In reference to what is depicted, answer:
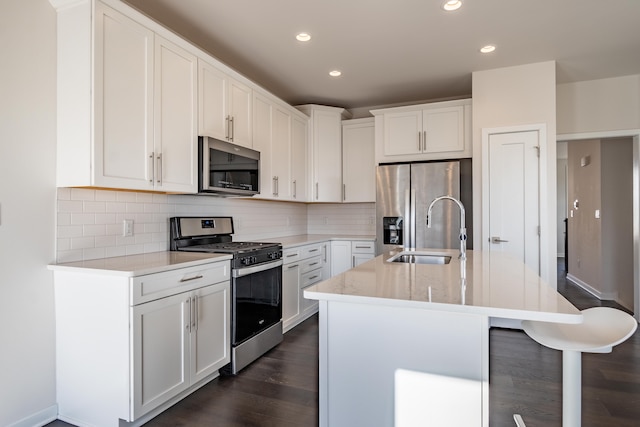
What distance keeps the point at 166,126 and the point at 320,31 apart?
1451 millimetres

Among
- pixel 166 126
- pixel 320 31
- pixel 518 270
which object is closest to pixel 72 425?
pixel 166 126

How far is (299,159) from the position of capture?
4.34 m

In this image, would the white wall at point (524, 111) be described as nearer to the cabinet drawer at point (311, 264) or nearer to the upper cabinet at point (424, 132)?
the upper cabinet at point (424, 132)

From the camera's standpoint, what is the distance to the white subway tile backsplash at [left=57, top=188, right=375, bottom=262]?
7.13 feet

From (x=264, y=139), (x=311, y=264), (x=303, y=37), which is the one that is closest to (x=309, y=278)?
(x=311, y=264)

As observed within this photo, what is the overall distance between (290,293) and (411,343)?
229 centimetres

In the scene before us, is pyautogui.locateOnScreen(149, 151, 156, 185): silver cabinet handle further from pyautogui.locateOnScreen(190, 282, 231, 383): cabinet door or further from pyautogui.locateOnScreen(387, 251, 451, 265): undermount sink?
pyautogui.locateOnScreen(387, 251, 451, 265): undermount sink

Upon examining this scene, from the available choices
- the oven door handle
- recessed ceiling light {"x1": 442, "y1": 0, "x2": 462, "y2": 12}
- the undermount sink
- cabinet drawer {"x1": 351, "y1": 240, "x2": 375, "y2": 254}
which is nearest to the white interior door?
cabinet drawer {"x1": 351, "y1": 240, "x2": 375, "y2": 254}

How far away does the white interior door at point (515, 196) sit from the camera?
368cm

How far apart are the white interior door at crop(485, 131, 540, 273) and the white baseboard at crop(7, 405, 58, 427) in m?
3.81

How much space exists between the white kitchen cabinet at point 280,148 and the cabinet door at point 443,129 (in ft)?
4.81

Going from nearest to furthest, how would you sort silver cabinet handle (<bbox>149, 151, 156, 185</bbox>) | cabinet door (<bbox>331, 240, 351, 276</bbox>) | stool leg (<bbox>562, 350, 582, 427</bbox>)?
stool leg (<bbox>562, 350, 582, 427</bbox>), silver cabinet handle (<bbox>149, 151, 156, 185</bbox>), cabinet door (<bbox>331, 240, 351, 276</bbox>)

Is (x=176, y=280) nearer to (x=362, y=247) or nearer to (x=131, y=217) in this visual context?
(x=131, y=217)

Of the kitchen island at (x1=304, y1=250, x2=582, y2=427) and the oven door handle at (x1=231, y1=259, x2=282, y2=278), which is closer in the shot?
the kitchen island at (x1=304, y1=250, x2=582, y2=427)
